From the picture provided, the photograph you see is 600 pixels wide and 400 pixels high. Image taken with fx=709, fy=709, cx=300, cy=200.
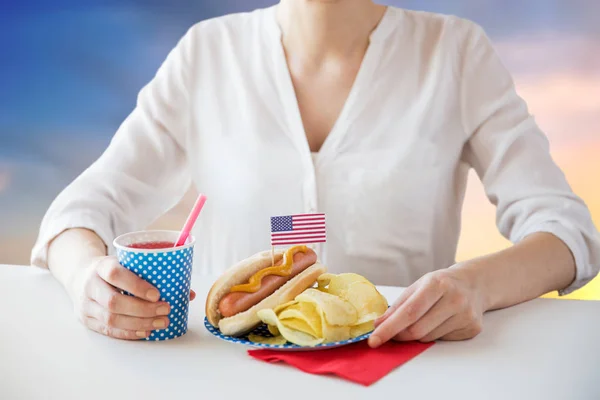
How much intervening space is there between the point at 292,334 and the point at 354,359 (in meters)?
0.10

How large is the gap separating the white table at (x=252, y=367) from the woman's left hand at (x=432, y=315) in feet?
0.09

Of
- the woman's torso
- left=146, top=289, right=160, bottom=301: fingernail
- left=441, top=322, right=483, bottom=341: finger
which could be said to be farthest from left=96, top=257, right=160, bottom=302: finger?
the woman's torso

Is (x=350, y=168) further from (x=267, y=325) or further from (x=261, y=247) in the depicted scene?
(x=267, y=325)

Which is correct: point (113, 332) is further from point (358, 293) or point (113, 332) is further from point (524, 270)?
point (524, 270)

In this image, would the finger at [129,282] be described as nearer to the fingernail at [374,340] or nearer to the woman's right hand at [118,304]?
the woman's right hand at [118,304]

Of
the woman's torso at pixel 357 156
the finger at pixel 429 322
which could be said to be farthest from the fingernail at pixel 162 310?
the woman's torso at pixel 357 156

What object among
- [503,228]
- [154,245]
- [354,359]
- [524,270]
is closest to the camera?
[354,359]

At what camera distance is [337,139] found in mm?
1794

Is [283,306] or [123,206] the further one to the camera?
[123,206]

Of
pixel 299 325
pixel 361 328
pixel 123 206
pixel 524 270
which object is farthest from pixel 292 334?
pixel 123 206

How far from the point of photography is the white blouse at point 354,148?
1.79 metres

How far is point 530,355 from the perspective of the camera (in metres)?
1.12

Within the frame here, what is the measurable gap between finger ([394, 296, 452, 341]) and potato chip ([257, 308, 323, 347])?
156mm

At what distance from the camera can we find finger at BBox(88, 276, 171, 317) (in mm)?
1112
